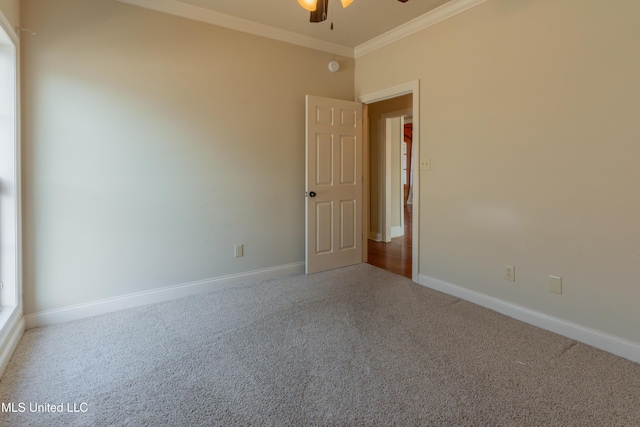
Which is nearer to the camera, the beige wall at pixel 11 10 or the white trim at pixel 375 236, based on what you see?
the beige wall at pixel 11 10

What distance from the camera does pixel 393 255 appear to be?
4.53 metres

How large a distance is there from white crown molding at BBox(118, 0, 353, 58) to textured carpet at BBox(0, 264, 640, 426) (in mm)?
2548

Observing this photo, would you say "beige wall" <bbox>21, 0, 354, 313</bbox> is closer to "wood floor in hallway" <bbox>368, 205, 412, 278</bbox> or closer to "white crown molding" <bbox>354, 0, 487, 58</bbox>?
"white crown molding" <bbox>354, 0, 487, 58</bbox>

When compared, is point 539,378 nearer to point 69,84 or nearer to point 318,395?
point 318,395

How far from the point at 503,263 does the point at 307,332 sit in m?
1.65

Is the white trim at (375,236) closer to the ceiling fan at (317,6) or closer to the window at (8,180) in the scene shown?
the ceiling fan at (317,6)

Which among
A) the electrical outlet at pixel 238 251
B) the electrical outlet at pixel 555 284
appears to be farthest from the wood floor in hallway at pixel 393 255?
the electrical outlet at pixel 238 251

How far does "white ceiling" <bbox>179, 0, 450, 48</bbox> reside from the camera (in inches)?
110

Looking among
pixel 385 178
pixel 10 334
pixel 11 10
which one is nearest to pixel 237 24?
pixel 11 10

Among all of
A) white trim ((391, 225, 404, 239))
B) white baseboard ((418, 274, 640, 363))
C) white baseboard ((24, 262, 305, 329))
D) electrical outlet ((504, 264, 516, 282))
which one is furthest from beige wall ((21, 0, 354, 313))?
white trim ((391, 225, 404, 239))

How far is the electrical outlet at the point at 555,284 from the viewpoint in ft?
7.45

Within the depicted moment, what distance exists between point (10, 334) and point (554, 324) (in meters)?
3.63

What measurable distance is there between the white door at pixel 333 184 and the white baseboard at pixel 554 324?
121 cm

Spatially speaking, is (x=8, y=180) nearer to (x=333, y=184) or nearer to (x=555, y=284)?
(x=333, y=184)
